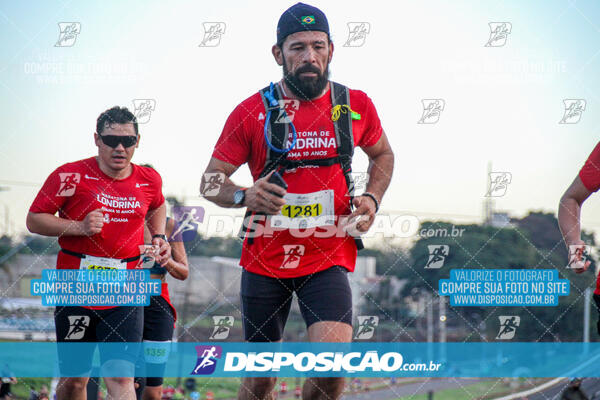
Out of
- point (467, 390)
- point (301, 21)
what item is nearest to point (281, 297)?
point (301, 21)

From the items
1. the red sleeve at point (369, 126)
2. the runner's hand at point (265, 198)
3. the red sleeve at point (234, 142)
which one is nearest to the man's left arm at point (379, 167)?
the red sleeve at point (369, 126)

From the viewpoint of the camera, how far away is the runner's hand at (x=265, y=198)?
458cm

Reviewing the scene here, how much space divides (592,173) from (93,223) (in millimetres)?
3427

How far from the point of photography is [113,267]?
5.78 m

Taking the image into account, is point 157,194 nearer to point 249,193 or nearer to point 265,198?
point 249,193

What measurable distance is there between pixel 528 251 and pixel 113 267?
4451 centimetres

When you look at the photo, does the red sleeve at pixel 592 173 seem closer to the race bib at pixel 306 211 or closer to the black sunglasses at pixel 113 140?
the race bib at pixel 306 211

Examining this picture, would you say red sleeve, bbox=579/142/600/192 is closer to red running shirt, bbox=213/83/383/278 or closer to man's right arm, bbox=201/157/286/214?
red running shirt, bbox=213/83/383/278

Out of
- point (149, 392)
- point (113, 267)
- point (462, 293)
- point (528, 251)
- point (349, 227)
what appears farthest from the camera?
point (528, 251)

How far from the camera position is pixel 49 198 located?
5.73m

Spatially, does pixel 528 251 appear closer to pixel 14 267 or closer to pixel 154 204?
pixel 14 267

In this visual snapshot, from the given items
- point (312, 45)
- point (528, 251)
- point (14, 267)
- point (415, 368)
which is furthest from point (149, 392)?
point (528, 251)

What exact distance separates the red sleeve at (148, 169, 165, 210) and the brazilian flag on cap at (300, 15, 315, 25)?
1.93 meters

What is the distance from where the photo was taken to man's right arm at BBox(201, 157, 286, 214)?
15.1ft
